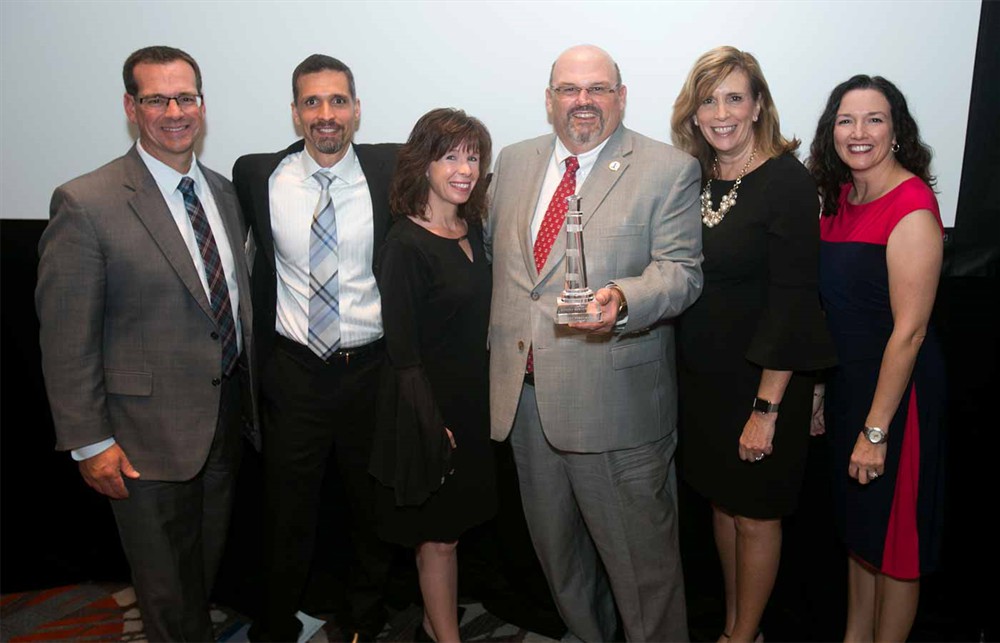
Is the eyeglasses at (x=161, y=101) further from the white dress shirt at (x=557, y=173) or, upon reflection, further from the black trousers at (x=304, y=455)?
the white dress shirt at (x=557, y=173)

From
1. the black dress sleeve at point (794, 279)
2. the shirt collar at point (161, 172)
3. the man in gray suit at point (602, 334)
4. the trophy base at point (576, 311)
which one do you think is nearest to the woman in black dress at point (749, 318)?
the black dress sleeve at point (794, 279)

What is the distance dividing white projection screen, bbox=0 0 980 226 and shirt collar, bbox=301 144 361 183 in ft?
1.43

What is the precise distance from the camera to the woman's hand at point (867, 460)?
2141 millimetres

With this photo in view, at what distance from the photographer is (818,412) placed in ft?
8.06

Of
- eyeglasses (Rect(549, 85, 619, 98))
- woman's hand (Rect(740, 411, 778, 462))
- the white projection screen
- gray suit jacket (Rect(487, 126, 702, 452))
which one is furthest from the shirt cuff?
woman's hand (Rect(740, 411, 778, 462))

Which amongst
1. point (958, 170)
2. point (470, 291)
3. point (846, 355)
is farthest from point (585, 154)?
point (958, 170)

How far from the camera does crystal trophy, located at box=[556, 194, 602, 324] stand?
1.89 m

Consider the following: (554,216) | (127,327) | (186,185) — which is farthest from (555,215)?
(127,327)

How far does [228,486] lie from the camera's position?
94.2 inches

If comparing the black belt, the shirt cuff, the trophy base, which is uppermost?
the trophy base

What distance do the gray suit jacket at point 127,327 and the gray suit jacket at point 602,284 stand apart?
0.88 m

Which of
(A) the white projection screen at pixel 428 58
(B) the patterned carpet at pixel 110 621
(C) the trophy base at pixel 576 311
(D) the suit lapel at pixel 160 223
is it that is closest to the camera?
(C) the trophy base at pixel 576 311

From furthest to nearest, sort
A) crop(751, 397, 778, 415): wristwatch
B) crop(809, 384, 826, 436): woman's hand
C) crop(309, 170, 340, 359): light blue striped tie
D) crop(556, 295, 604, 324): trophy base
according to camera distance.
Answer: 1. crop(809, 384, 826, 436): woman's hand
2. crop(309, 170, 340, 359): light blue striped tie
3. crop(751, 397, 778, 415): wristwatch
4. crop(556, 295, 604, 324): trophy base

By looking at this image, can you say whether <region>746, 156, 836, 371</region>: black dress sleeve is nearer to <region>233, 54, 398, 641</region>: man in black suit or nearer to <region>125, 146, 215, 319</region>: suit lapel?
<region>233, 54, 398, 641</region>: man in black suit
